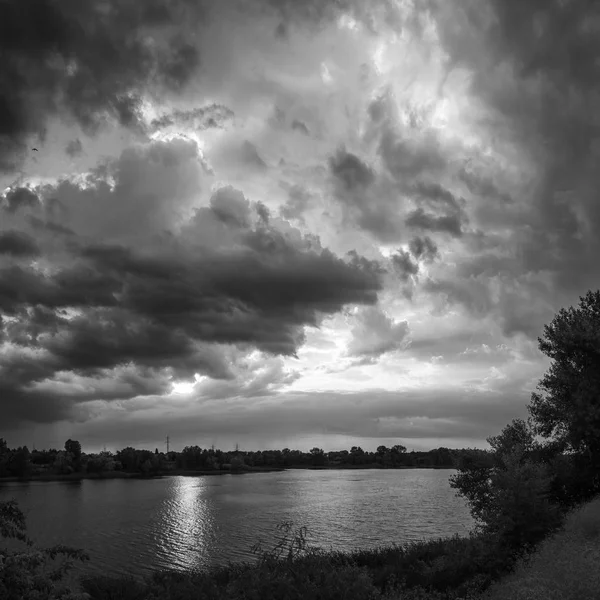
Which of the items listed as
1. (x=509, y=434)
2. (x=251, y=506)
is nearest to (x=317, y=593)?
(x=509, y=434)

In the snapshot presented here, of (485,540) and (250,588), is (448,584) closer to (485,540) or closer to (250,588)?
(485,540)

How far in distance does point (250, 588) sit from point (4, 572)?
52.2 feet

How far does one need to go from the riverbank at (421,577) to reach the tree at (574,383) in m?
7.44

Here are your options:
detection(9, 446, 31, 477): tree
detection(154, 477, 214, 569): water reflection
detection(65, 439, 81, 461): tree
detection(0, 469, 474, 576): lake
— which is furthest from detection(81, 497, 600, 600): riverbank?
detection(65, 439, 81, 461): tree

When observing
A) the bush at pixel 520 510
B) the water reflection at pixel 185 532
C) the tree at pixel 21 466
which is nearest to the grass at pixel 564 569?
the bush at pixel 520 510

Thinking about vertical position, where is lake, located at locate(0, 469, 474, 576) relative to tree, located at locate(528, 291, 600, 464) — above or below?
below

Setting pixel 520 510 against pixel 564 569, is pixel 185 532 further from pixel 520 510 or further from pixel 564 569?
pixel 564 569

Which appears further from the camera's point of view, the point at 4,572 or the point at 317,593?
the point at 317,593

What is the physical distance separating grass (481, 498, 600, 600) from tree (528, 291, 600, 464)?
27.4ft

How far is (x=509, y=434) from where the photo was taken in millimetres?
46562

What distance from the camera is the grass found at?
19.8 metres

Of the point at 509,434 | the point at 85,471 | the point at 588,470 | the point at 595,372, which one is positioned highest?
the point at 595,372

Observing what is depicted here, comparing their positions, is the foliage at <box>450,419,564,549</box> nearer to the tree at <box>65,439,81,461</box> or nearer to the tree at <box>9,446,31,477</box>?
the tree at <box>9,446,31,477</box>

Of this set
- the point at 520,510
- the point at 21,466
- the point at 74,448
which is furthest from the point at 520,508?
the point at 74,448
